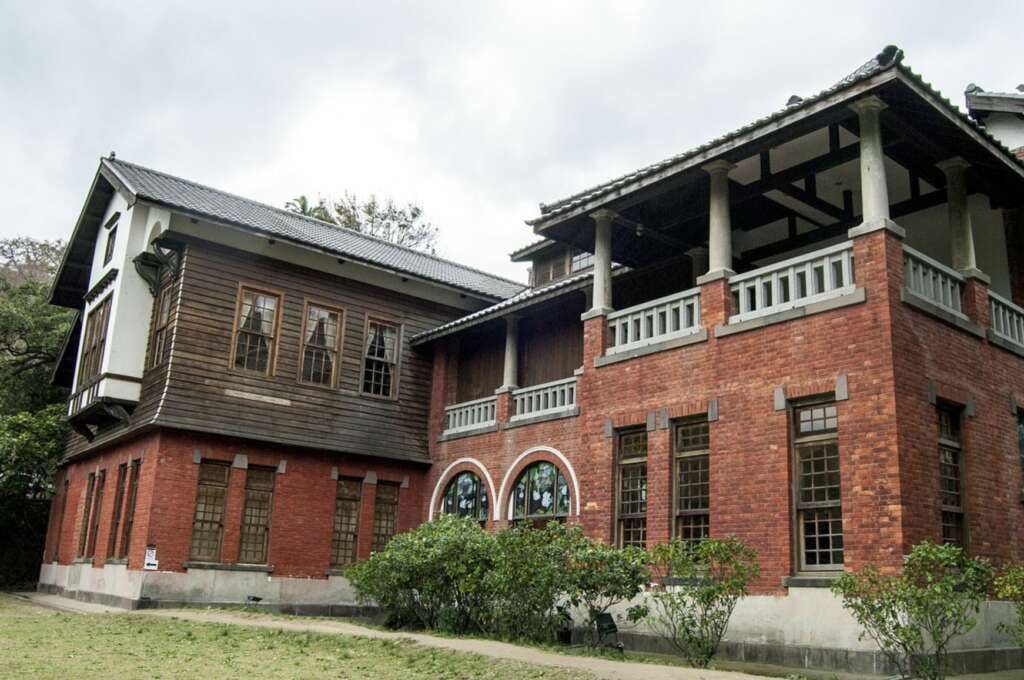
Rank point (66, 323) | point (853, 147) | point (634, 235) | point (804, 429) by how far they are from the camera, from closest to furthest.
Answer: point (804, 429), point (853, 147), point (634, 235), point (66, 323)

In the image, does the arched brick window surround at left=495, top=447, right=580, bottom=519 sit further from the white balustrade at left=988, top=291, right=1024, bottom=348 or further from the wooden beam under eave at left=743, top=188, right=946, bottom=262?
the white balustrade at left=988, top=291, right=1024, bottom=348

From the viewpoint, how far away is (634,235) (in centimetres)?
1686

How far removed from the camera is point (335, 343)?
2122 centimetres

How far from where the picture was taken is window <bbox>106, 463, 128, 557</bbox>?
1967 cm

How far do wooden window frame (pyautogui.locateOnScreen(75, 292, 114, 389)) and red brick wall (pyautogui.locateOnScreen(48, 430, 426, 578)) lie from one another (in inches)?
78.0

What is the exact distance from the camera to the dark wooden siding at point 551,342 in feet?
64.2

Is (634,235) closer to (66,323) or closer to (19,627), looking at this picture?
(19,627)

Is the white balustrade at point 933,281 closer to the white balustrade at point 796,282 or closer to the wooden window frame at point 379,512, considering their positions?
the white balustrade at point 796,282

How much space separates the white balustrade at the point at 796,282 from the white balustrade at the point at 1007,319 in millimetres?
2788

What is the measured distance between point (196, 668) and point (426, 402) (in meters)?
13.2

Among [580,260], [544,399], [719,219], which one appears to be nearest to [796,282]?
[719,219]

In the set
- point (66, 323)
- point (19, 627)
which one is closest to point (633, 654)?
point (19, 627)

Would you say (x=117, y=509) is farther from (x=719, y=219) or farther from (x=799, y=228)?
(x=799, y=228)

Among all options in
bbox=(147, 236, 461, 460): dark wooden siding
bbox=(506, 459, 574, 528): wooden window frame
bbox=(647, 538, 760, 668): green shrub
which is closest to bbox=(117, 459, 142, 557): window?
bbox=(147, 236, 461, 460): dark wooden siding
